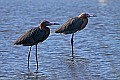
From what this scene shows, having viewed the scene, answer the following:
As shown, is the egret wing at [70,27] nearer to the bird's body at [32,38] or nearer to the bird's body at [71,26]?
the bird's body at [71,26]

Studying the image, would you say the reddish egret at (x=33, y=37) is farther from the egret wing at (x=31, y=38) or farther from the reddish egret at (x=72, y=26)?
the reddish egret at (x=72, y=26)

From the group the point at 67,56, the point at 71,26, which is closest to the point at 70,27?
the point at 71,26

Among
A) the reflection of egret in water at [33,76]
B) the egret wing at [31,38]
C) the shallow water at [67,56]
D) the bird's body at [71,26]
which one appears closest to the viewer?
the reflection of egret in water at [33,76]

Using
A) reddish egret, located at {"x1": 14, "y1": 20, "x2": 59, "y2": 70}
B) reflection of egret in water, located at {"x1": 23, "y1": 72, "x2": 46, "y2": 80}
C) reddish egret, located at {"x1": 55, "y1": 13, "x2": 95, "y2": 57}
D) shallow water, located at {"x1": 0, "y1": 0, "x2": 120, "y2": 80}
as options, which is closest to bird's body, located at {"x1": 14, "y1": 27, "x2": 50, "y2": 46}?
reddish egret, located at {"x1": 14, "y1": 20, "x2": 59, "y2": 70}

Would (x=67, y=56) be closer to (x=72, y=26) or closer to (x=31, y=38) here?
(x=72, y=26)

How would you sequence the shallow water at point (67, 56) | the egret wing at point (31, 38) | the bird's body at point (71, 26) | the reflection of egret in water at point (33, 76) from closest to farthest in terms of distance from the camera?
1. the reflection of egret in water at point (33, 76)
2. the shallow water at point (67, 56)
3. the egret wing at point (31, 38)
4. the bird's body at point (71, 26)

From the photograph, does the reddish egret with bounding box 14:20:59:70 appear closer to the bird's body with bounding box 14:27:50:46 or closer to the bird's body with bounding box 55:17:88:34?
the bird's body with bounding box 14:27:50:46

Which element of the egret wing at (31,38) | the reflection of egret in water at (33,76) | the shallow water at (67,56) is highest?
the egret wing at (31,38)

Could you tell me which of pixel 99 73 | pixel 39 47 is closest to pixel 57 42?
pixel 39 47

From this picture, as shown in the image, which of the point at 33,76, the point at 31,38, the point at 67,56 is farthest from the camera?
the point at 67,56

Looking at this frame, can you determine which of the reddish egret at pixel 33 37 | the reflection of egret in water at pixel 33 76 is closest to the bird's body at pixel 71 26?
the reddish egret at pixel 33 37

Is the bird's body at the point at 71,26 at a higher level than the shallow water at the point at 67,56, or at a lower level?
higher

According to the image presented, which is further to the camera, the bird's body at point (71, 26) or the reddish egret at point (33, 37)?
the bird's body at point (71, 26)

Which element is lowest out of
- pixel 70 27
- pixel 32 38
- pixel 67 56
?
pixel 67 56
